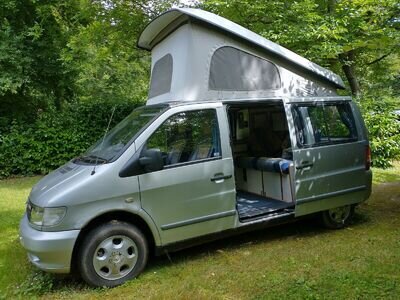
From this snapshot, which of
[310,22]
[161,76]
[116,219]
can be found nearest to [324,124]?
[161,76]

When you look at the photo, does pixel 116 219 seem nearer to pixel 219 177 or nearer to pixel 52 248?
pixel 52 248

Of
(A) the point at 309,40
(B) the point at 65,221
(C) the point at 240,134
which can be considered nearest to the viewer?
(B) the point at 65,221

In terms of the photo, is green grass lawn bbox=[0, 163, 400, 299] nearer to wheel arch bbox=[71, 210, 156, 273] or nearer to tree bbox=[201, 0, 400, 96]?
wheel arch bbox=[71, 210, 156, 273]

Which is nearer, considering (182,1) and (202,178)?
(202,178)

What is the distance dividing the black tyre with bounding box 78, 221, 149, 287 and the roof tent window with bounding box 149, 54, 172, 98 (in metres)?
2.07

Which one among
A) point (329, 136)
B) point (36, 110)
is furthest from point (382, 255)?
point (36, 110)

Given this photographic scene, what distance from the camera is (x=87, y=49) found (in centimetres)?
1145

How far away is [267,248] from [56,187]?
2.64 metres

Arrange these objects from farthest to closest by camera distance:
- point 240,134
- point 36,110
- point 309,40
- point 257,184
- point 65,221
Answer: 1. point 36,110
2. point 309,40
3. point 240,134
4. point 257,184
5. point 65,221

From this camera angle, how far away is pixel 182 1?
37.3ft

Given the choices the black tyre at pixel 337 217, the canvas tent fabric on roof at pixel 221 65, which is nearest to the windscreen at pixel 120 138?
the canvas tent fabric on roof at pixel 221 65

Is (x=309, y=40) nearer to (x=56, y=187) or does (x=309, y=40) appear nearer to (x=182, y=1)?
(x=182, y=1)

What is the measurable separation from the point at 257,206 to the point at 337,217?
1.27m

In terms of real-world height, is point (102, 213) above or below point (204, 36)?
below
